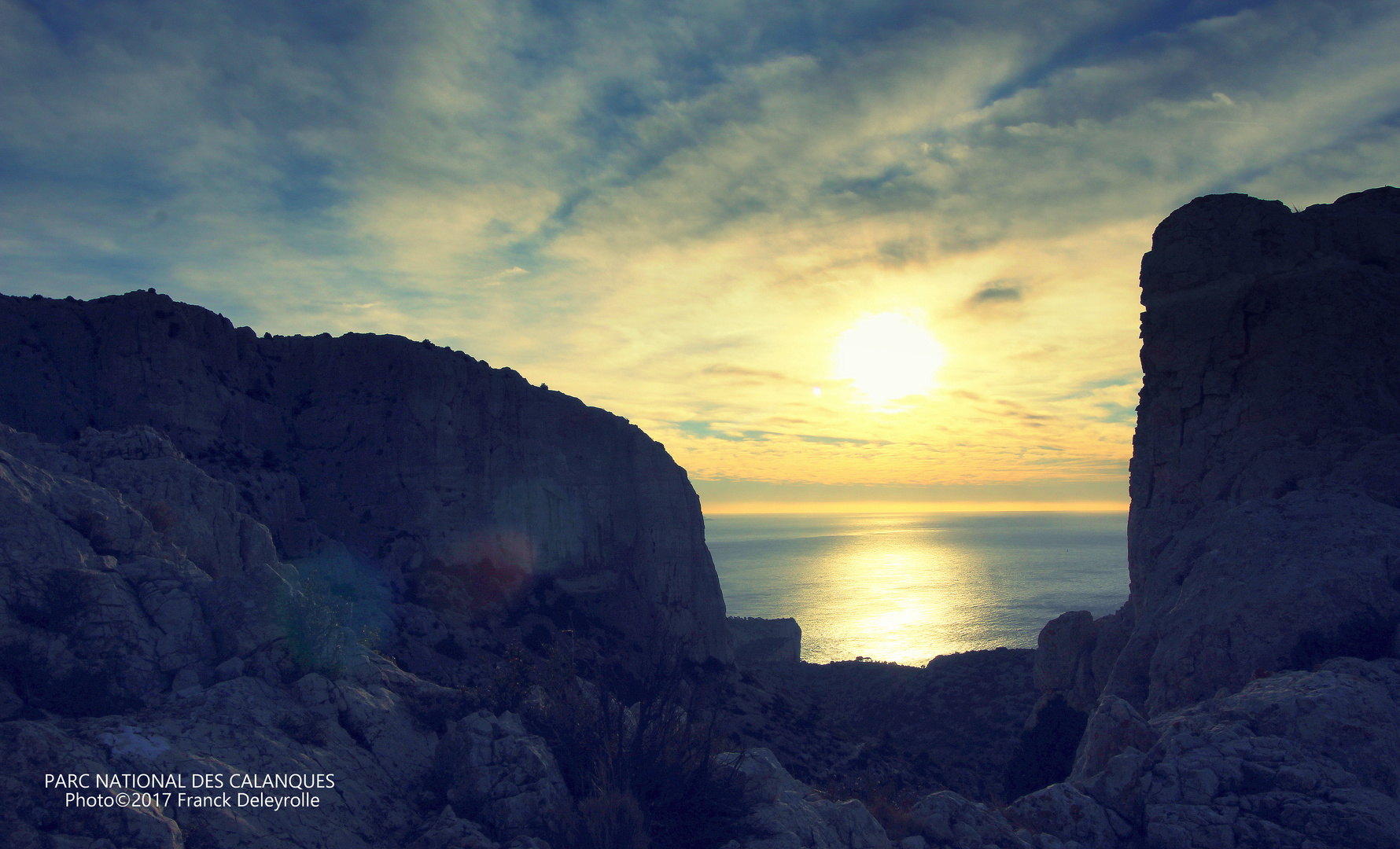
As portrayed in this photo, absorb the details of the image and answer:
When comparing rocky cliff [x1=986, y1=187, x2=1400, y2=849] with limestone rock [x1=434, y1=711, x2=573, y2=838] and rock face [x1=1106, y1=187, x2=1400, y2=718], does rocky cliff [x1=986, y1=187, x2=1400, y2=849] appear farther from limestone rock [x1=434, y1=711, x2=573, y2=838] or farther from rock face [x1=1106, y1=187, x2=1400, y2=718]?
limestone rock [x1=434, y1=711, x2=573, y2=838]

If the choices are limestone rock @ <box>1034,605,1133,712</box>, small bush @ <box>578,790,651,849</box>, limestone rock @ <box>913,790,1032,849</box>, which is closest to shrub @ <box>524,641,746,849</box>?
small bush @ <box>578,790,651,849</box>

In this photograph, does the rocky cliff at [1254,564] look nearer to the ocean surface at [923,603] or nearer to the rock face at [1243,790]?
the rock face at [1243,790]

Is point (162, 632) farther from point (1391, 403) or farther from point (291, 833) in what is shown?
point (1391, 403)

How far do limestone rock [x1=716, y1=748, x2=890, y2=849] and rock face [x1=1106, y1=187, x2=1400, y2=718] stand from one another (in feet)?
31.5

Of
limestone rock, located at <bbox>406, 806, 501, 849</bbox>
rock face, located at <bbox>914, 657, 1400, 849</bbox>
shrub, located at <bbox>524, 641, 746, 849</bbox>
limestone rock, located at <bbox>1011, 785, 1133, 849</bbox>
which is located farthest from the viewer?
limestone rock, located at <bbox>1011, 785, 1133, 849</bbox>

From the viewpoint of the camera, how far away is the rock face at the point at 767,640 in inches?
3004

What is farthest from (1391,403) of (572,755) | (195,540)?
(195,540)

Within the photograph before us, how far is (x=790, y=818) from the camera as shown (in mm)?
8359

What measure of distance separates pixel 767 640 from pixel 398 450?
51.1m

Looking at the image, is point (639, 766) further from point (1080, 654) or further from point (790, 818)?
point (1080, 654)

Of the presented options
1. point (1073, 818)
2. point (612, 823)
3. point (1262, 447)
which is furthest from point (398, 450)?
point (1262, 447)

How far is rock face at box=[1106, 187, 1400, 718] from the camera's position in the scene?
13.5 m

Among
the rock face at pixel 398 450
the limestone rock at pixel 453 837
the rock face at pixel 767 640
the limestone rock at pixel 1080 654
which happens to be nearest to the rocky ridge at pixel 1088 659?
the limestone rock at pixel 453 837

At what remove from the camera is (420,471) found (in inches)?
1684
